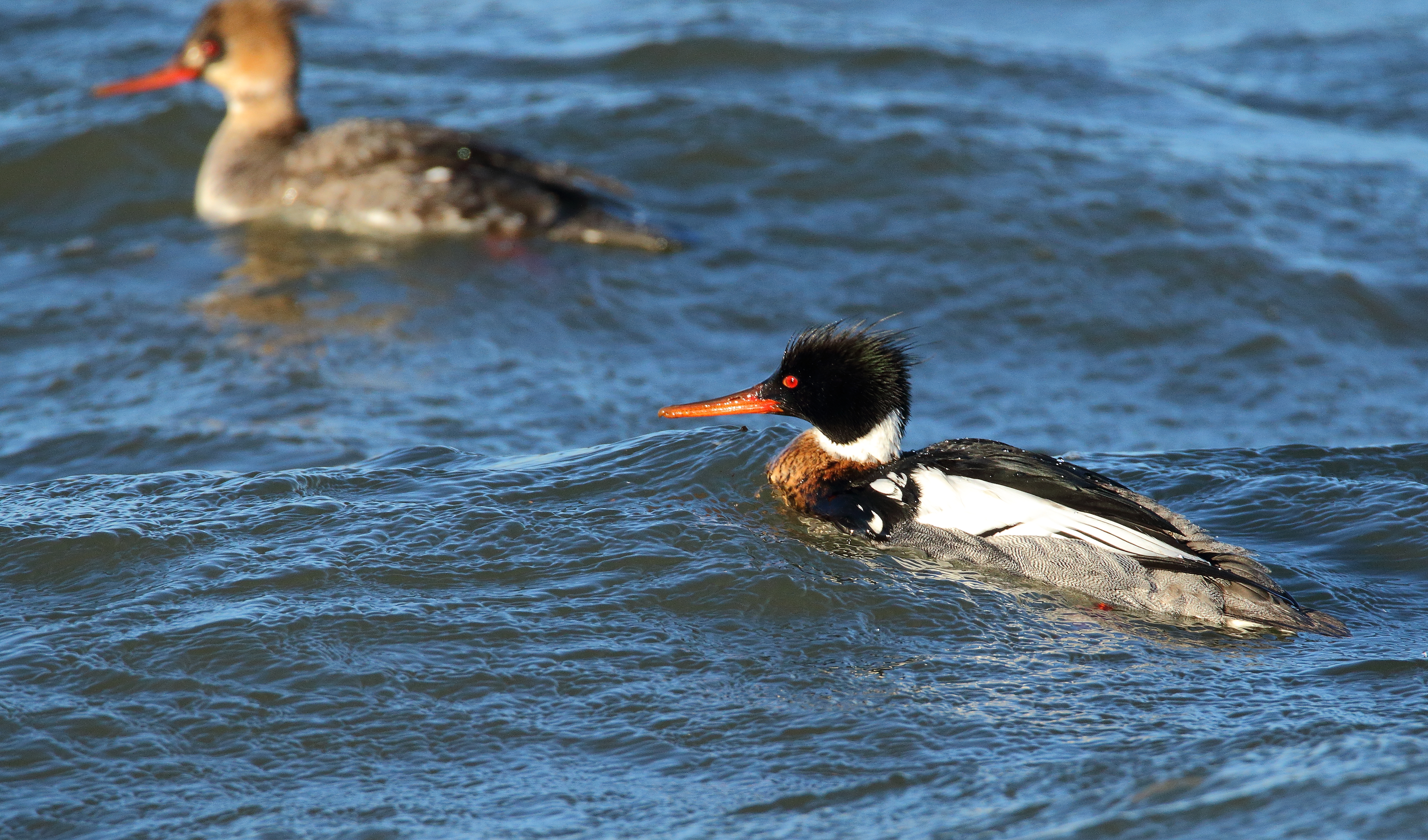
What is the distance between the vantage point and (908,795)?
391cm

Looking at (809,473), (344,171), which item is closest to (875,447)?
(809,473)

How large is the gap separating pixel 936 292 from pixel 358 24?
8.39 m

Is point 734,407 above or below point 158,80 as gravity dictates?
below

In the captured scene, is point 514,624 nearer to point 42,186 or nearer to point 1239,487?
point 1239,487

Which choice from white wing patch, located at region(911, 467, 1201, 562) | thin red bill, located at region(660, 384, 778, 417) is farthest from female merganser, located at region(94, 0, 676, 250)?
white wing patch, located at region(911, 467, 1201, 562)

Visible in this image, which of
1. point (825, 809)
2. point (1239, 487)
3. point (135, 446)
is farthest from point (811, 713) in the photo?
point (135, 446)

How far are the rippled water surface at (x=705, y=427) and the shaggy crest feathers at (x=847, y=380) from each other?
1.47ft

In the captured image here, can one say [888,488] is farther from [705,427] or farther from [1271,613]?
[1271,613]

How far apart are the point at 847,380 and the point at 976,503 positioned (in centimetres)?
85

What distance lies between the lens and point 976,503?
543cm

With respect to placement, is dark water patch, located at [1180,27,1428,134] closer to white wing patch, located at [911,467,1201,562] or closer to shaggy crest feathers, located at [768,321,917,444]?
shaggy crest feathers, located at [768,321,917,444]

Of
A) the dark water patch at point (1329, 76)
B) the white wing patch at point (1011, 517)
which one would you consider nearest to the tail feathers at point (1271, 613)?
the white wing patch at point (1011, 517)

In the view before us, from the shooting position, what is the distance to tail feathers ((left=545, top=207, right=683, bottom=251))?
33.4 feet

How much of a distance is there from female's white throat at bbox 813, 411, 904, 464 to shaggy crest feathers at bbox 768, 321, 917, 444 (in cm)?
2
